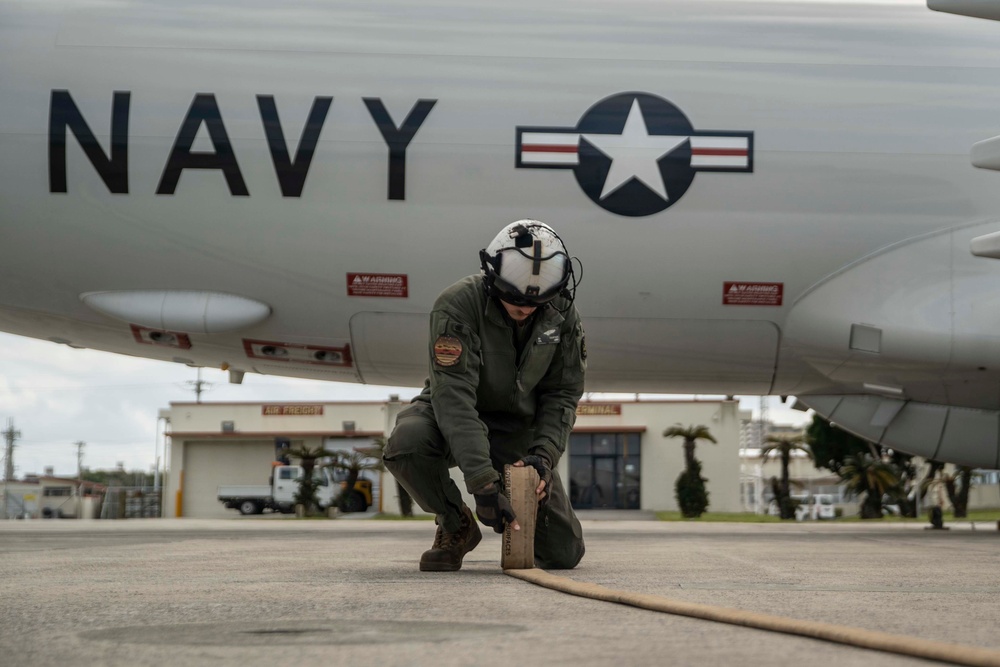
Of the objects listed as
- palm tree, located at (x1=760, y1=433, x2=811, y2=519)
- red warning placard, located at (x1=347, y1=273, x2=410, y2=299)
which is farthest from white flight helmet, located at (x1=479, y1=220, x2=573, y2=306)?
palm tree, located at (x1=760, y1=433, x2=811, y2=519)

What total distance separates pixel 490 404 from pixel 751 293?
5.08 metres

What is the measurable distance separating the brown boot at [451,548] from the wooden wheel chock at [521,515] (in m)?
0.33

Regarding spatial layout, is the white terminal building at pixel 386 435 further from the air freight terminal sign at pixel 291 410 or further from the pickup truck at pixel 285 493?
the pickup truck at pixel 285 493

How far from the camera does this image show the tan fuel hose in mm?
2006

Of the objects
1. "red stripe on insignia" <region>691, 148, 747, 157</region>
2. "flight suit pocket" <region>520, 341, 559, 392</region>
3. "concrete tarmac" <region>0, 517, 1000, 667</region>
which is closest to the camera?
"concrete tarmac" <region>0, 517, 1000, 667</region>

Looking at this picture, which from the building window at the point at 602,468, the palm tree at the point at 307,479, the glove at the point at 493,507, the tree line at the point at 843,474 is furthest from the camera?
the building window at the point at 602,468

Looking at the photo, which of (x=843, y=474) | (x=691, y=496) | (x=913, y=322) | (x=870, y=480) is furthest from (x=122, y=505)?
(x=913, y=322)

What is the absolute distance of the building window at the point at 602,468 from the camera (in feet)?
144

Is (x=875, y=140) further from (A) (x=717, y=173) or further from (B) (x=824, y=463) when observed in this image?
(B) (x=824, y=463)

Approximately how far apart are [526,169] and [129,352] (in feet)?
14.6

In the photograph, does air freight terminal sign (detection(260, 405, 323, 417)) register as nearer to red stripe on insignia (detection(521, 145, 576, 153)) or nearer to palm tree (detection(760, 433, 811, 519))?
palm tree (detection(760, 433, 811, 519))

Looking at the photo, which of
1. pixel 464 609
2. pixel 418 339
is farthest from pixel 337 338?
pixel 464 609

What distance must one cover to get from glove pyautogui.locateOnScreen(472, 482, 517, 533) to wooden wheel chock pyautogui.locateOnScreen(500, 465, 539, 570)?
9cm

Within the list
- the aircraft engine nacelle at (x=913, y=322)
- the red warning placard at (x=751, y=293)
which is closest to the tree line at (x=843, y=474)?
the aircraft engine nacelle at (x=913, y=322)
